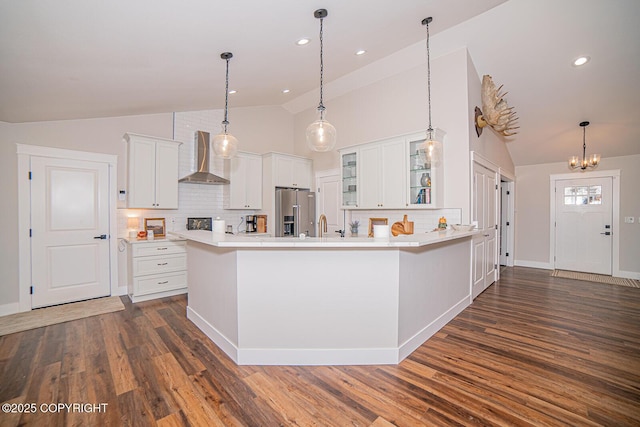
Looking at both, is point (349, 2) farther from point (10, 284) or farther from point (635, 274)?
point (635, 274)

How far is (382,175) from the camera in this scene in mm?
4594

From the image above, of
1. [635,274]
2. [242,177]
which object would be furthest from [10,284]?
[635,274]

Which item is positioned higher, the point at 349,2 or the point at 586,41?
the point at 586,41

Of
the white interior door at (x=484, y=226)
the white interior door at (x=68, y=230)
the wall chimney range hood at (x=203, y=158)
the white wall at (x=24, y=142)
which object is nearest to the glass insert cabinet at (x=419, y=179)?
the white interior door at (x=484, y=226)

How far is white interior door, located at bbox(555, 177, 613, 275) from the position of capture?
18.9ft

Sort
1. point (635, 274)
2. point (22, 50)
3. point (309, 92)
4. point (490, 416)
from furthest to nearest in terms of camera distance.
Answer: point (309, 92) < point (635, 274) < point (22, 50) < point (490, 416)

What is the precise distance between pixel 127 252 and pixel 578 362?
5.64m

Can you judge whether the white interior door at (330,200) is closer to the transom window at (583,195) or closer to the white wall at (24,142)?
the white wall at (24,142)

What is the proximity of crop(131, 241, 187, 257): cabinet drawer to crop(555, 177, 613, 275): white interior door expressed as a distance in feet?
25.0

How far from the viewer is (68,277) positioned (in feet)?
13.4

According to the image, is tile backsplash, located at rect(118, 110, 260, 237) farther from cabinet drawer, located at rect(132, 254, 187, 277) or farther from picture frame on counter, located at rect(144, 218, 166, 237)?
cabinet drawer, located at rect(132, 254, 187, 277)

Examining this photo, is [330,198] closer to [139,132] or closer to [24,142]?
[139,132]

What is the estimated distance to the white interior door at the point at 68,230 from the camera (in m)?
3.85

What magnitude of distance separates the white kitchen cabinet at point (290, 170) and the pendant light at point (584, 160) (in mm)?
5064
